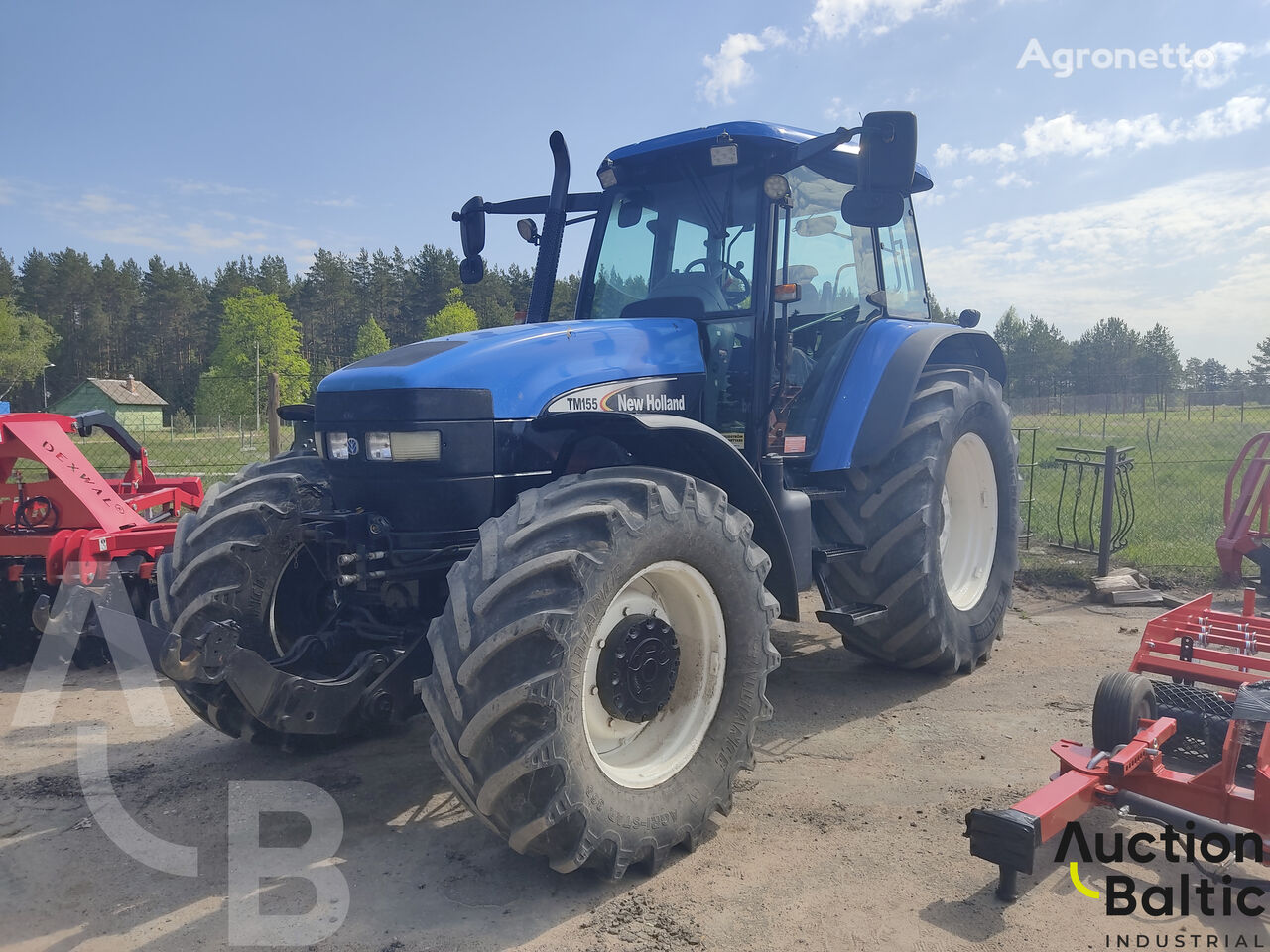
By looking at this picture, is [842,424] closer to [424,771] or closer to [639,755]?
[639,755]

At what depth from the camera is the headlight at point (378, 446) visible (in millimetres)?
3215

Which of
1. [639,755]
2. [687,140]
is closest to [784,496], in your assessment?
[639,755]

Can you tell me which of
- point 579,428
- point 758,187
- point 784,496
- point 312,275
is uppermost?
point 312,275

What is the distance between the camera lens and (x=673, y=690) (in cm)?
328

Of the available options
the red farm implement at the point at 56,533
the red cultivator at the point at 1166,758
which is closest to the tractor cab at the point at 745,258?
the red cultivator at the point at 1166,758

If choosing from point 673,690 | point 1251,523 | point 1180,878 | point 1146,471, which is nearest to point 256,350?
point 1146,471

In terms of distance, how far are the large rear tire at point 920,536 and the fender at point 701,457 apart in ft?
2.91

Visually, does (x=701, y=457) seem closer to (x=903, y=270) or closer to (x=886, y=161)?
(x=886, y=161)

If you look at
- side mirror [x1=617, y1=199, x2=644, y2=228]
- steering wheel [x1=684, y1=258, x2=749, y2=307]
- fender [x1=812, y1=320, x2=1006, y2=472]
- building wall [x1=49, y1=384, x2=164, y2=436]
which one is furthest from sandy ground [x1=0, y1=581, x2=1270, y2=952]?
building wall [x1=49, y1=384, x2=164, y2=436]

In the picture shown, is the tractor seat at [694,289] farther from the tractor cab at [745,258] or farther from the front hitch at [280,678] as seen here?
the front hitch at [280,678]

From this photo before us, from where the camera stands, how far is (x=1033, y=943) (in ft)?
8.36

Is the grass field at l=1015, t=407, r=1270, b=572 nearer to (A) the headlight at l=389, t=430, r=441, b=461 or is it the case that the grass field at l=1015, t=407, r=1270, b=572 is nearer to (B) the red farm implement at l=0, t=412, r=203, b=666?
(A) the headlight at l=389, t=430, r=441, b=461

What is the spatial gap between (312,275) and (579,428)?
70514mm

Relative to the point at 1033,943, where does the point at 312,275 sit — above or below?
above
